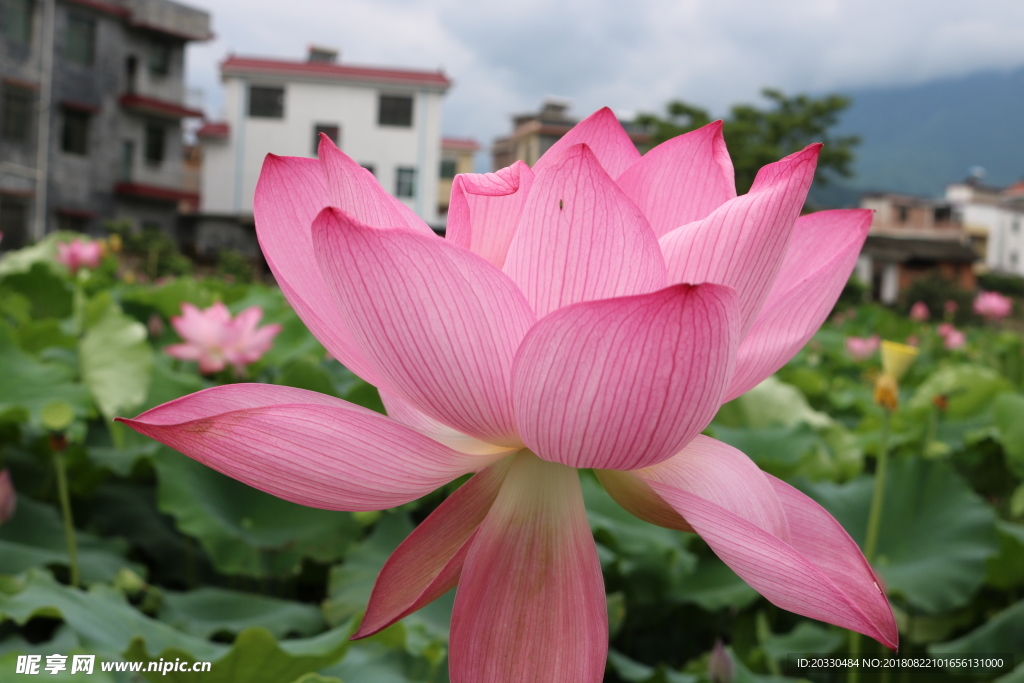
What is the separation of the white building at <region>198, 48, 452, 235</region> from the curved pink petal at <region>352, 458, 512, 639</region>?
1727 cm

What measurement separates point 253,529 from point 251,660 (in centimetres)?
55

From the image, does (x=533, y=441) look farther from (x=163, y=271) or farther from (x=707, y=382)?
(x=163, y=271)

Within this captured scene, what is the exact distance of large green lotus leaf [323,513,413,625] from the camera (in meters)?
0.89

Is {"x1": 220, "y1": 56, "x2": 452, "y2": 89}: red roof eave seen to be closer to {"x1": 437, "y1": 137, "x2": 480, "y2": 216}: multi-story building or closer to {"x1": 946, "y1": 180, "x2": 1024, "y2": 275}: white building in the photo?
{"x1": 437, "y1": 137, "x2": 480, "y2": 216}: multi-story building

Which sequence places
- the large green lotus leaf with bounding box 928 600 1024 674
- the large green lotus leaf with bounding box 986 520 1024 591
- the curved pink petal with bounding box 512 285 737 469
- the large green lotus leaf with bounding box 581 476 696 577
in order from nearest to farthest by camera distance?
the curved pink petal with bounding box 512 285 737 469, the large green lotus leaf with bounding box 928 600 1024 674, the large green lotus leaf with bounding box 581 476 696 577, the large green lotus leaf with bounding box 986 520 1024 591

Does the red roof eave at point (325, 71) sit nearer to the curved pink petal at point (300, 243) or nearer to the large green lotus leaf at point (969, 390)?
the large green lotus leaf at point (969, 390)

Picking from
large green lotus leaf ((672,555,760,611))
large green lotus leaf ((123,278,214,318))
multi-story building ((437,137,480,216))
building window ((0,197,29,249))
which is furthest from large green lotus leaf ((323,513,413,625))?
multi-story building ((437,137,480,216))

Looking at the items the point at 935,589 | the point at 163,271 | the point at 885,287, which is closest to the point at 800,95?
the point at 885,287

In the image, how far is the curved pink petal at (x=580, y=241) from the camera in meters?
0.28

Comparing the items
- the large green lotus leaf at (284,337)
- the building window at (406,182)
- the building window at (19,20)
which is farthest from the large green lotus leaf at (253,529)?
the building window at (406,182)

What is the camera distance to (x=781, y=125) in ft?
64.4

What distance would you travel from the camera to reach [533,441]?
277mm

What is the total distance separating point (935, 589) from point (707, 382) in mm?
1106

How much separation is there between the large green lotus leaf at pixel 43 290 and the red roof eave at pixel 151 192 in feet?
47.3
